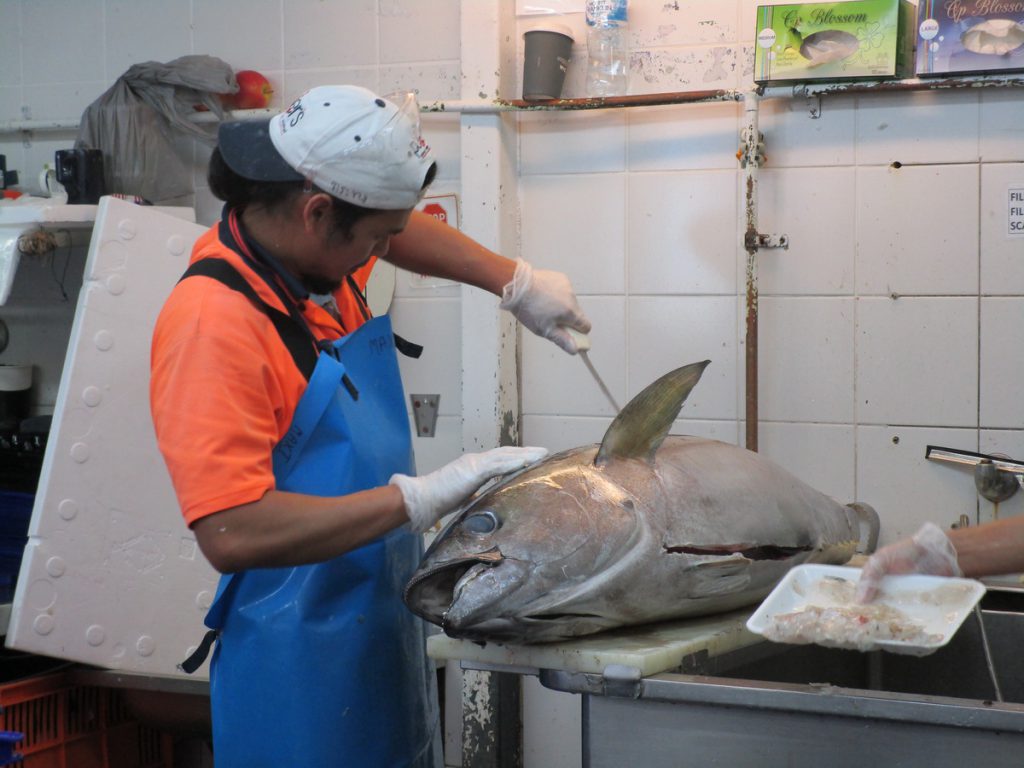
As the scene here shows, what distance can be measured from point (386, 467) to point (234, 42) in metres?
2.18

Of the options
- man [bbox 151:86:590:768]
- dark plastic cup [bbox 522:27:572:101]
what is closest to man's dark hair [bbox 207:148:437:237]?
man [bbox 151:86:590:768]

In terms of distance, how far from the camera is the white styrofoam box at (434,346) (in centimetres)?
346

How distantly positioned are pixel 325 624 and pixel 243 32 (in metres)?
2.39

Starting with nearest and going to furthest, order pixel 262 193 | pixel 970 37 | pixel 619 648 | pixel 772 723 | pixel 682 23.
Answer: pixel 772 723 → pixel 619 648 → pixel 262 193 → pixel 970 37 → pixel 682 23

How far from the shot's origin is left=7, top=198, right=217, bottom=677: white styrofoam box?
2.83 m

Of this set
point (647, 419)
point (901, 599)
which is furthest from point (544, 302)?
point (901, 599)

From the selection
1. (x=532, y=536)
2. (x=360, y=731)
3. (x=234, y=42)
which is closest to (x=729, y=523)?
(x=532, y=536)

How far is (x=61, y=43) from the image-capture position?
3789 mm

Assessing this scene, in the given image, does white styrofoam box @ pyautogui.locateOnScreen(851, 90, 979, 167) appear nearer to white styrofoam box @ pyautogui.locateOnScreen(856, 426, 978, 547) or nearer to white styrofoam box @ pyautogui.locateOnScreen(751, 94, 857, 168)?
white styrofoam box @ pyautogui.locateOnScreen(751, 94, 857, 168)

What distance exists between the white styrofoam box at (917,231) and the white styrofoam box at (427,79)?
128 cm

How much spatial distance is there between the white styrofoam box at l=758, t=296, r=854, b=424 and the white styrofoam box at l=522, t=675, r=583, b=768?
3.56 feet

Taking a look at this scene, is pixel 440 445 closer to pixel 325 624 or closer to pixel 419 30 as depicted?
pixel 419 30

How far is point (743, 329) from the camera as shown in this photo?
10.4 ft

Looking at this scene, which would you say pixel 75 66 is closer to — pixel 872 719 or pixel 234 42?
pixel 234 42
